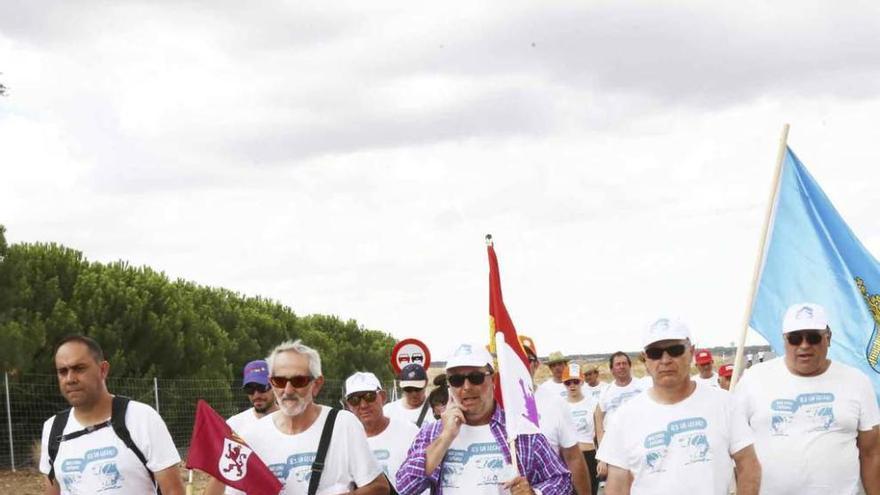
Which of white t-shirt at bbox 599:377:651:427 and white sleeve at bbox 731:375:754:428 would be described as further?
white t-shirt at bbox 599:377:651:427

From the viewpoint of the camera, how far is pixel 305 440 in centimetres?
633

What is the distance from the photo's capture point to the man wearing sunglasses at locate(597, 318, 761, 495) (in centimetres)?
614

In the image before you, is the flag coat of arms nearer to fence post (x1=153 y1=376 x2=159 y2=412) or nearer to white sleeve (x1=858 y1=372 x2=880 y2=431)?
white sleeve (x1=858 y1=372 x2=880 y2=431)

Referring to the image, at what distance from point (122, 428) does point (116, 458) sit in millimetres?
136

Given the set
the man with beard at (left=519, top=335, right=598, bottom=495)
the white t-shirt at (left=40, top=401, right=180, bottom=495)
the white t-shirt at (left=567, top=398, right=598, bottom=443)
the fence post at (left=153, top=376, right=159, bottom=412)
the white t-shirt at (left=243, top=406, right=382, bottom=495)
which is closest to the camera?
the white t-shirt at (left=40, top=401, right=180, bottom=495)

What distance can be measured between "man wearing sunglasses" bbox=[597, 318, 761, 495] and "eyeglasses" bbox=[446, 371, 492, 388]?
71 centimetres

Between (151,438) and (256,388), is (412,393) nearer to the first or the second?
(256,388)

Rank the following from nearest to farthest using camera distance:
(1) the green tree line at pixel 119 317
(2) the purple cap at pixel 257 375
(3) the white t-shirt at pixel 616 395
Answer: (2) the purple cap at pixel 257 375
(3) the white t-shirt at pixel 616 395
(1) the green tree line at pixel 119 317

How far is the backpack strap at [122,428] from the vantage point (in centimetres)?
609

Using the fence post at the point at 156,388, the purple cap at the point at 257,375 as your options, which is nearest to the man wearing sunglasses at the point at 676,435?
the purple cap at the point at 257,375

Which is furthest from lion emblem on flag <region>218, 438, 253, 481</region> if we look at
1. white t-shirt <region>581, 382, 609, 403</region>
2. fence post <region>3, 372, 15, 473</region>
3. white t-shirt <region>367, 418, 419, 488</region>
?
fence post <region>3, 372, 15, 473</region>

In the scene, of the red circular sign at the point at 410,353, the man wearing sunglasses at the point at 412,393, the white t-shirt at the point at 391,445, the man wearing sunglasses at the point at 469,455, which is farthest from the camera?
the red circular sign at the point at 410,353

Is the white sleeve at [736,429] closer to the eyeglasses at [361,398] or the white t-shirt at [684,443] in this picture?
the white t-shirt at [684,443]

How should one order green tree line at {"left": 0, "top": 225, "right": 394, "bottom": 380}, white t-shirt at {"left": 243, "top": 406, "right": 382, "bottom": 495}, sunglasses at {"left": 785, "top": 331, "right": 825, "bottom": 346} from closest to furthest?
white t-shirt at {"left": 243, "top": 406, "right": 382, "bottom": 495}
sunglasses at {"left": 785, "top": 331, "right": 825, "bottom": 346}
green tree line at {"left": 0, "top": 225, "right": 394, "bottom": 380}
